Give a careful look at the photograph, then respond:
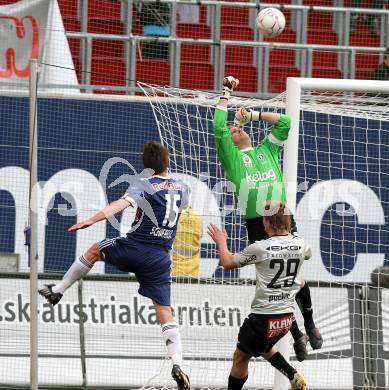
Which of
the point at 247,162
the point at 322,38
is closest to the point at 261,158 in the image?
the point at 247,162

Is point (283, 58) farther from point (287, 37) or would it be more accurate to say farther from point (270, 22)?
point (270, 22)

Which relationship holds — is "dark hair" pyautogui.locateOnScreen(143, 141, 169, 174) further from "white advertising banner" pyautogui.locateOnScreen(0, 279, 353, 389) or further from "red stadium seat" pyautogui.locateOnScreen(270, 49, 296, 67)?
"red stadium seat" pyautogui.locateOnScreen(270, 49, 296, 67)

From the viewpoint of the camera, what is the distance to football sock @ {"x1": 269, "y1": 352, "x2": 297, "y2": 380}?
28.8 feet

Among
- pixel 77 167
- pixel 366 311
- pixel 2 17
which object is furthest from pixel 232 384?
pixel 2 17

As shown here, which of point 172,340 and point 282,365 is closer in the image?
point 282,365

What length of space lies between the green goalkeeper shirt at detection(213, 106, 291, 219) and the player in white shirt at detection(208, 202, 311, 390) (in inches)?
26.3

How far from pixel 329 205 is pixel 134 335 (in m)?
3.56

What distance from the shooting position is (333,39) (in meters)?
15.4

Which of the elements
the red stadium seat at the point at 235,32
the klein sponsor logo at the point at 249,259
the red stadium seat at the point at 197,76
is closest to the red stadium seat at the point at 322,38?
the red stadium seat at the point at 235,32

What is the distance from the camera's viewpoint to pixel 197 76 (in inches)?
560

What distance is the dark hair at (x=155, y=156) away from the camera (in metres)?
9.10

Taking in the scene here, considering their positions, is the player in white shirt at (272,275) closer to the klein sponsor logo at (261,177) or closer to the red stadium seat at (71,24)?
the klein sponsor logo at (261,177)

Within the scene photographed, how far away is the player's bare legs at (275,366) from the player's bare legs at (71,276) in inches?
62.2

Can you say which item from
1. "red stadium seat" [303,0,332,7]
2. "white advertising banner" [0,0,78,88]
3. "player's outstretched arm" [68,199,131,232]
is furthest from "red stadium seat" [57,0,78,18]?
"player's outstretched arm" [68,199,131,232]
